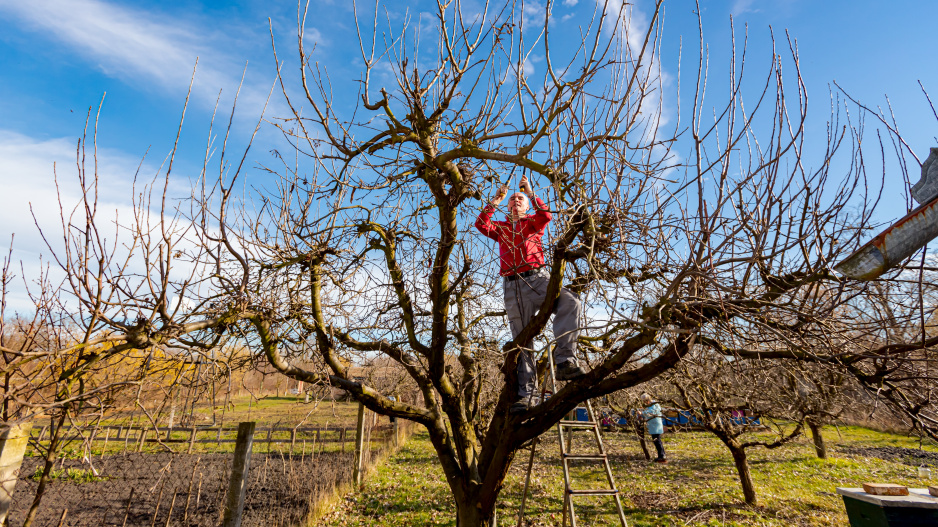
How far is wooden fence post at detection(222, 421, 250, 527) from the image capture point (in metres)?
4.31

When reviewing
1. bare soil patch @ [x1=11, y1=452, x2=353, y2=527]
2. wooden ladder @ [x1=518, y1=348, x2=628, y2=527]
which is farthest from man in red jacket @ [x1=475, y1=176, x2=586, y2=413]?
bare soil patch @ [x1=11, y1=452, x2=353, y2=527]

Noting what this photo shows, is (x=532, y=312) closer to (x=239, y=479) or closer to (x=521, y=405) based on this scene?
(x=521, y=405)

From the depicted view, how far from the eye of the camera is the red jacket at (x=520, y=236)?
3.66 m

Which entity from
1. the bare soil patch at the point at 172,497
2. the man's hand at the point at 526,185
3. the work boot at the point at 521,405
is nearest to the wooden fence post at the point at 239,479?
the bare soil patch at the point at 172,497

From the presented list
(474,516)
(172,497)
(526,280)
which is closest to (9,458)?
(474,516)

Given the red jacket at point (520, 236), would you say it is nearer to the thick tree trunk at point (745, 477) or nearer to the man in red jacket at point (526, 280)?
the man in red jacket at point (526, 280)

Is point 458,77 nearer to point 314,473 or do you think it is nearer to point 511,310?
point 511,310

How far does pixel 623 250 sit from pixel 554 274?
0.55 meters

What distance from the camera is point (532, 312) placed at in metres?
4.07

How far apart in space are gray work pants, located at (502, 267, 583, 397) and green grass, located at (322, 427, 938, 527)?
12.1 ft

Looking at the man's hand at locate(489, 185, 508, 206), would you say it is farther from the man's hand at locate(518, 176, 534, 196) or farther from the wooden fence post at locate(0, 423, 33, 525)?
the wooden fence post at locate(0, 423, 33, 525)

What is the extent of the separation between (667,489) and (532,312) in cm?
740

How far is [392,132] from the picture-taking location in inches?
137

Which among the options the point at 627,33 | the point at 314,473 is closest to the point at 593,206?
the point at 627,33
